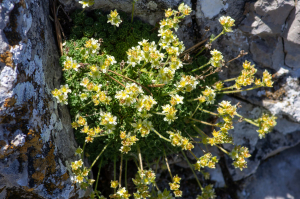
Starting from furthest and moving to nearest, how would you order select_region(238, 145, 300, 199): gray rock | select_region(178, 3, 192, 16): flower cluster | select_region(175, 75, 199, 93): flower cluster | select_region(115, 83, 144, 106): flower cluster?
1. select_region(238, 145, 300, 199): gray rock
2. select_region(178, 3, 192, 16): flower cluster
3. select_region(175, 75, 199, 93): flower cluster
4. select_region(115, 83, 144, 106): flower cluster

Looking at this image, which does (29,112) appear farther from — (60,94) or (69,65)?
(69,65)

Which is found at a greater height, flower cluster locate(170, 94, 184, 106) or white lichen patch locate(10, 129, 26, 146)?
flower cluster locate(170, 94, 184, 106)

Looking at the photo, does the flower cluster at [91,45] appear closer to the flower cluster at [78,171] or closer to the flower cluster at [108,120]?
the flower cluster at [108,120]

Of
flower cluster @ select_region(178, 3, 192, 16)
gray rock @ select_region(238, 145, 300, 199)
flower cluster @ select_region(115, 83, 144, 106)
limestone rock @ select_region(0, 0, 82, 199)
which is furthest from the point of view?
gray rock @ select_region(238, 145, 300, 199)

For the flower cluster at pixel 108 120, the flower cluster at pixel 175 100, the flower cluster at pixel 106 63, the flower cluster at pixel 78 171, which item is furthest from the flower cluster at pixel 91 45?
the flower cluster at pixel 78 171

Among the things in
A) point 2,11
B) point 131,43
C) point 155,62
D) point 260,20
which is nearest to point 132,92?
point 155,62

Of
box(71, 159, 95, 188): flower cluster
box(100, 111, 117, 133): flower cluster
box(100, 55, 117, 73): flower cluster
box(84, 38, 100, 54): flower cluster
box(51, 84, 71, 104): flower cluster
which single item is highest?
box(84, 38, 100, 54): flower cluster

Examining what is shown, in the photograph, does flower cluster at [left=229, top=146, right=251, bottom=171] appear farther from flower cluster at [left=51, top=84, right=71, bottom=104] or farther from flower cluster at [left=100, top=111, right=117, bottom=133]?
flower cluster at [left=51, top=84, right=71, bottom=104]

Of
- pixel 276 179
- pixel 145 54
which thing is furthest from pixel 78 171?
pixel 276 179

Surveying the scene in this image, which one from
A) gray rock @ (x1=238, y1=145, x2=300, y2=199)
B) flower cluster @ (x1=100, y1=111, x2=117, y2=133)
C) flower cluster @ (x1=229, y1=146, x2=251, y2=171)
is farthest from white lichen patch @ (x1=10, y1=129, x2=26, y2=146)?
gray rock @ (x1=238, y1=145, x2=300, y2=199)
